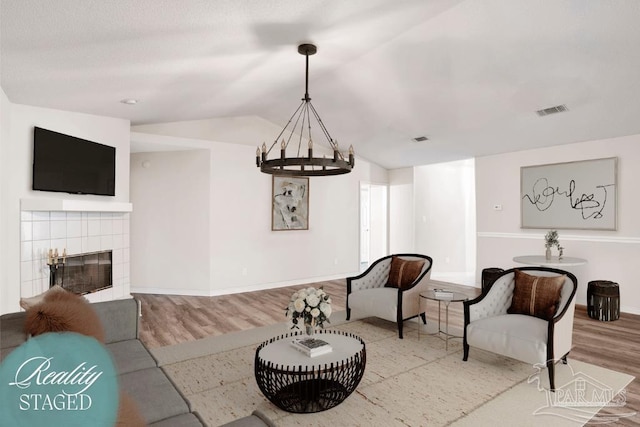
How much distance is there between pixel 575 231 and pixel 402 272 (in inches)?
117

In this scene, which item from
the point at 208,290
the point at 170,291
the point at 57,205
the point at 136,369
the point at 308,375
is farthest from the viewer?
the point at 170,291

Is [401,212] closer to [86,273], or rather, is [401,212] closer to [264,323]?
[264,323]

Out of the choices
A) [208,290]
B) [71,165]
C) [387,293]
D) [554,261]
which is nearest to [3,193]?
[71,165]

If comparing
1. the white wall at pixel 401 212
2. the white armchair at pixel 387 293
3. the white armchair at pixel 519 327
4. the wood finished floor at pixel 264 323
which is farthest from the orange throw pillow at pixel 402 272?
the white wall at pixel 401 212

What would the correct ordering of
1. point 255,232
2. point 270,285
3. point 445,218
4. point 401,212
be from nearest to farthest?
point 255,232
point 270,285
point 445,218
point 401,212

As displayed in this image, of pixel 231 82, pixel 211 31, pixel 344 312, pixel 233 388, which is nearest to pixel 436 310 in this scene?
pixel 344 312

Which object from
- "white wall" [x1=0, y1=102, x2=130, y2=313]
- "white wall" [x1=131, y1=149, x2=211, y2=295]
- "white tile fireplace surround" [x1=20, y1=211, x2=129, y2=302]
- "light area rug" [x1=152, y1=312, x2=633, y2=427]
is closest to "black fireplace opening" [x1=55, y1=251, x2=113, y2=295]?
"white tile fireplace surround" [x1=20, y1=211, x2=129, y2=302]

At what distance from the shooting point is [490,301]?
342 centimetres

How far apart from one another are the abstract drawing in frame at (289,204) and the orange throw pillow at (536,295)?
13.6ft

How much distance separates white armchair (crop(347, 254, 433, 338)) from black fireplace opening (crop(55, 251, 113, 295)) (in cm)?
312

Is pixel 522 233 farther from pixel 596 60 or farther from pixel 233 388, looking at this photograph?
pixel 233 388

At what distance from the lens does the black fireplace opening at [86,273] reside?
4.13 meters

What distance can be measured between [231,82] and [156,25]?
5.25ft

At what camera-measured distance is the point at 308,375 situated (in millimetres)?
2367
